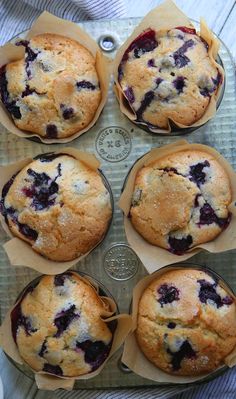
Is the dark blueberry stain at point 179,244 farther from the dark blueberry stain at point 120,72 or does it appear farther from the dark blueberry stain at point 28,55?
the dark blueberry stain at point 28,55

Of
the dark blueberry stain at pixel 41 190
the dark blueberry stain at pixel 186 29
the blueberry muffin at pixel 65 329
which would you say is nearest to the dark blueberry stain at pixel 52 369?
the blueberry muffin at pixel 65 329

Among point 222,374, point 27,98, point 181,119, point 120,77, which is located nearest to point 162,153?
point 181,119

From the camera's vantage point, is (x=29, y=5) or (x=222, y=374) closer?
(x=222, y=374)

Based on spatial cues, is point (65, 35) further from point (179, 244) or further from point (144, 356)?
point (144, 356)

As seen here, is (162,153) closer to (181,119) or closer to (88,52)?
(181,119)

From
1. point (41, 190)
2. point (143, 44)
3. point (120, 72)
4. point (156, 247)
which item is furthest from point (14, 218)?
point (143, 44)

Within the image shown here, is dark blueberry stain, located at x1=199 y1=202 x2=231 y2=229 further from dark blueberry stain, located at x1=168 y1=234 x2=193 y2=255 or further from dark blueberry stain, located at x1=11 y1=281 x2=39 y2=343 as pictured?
dark blueberry stain, located at x1=11 y1=281 x2=39 y2=343

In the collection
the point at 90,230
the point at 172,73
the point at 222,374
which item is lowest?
the point at 222,374
